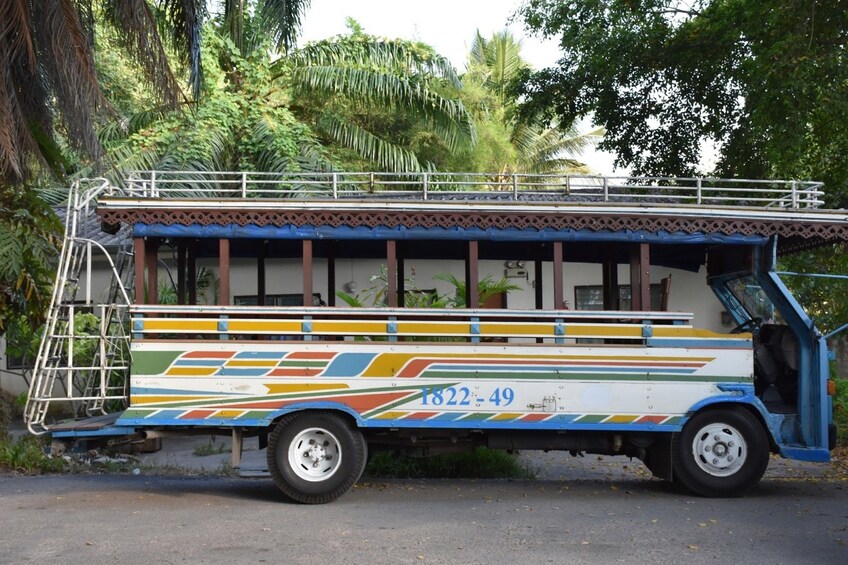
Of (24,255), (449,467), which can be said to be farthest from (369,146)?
(449,467)

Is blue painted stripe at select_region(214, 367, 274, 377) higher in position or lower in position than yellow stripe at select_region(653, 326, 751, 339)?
lower

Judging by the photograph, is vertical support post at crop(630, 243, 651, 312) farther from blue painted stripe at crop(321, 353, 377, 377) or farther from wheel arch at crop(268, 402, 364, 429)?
wheel arch at crop(268, 402, 364, 429)

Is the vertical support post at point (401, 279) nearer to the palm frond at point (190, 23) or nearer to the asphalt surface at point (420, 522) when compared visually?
the asphalt surface at point (420, 522)

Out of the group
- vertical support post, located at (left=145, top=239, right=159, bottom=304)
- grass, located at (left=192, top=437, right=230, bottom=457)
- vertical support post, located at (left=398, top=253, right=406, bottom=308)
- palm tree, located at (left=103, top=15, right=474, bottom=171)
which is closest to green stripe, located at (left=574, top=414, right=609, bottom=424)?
vertical support post, located at (left=398, top=253, right=406, bottom=308)

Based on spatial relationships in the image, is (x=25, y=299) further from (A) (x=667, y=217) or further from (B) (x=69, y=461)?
Result: (A) (x=667, y=217)

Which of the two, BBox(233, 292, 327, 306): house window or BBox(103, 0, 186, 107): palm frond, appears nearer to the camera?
BBox(103, 0, 186, 107): palm frond

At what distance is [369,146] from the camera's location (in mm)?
19375

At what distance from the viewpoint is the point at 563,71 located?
1642 centimetres

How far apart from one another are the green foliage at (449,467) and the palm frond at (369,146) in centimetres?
943

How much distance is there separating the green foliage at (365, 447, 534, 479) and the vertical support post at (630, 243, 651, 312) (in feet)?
8.17

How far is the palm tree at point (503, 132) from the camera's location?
95.8 ft

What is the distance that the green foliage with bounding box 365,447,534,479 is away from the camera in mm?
10758

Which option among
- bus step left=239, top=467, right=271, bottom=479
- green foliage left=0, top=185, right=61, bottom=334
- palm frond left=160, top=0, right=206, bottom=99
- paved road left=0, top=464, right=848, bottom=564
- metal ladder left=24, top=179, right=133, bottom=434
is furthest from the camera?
palm frond left=160, top=0, right=206, bottom=99

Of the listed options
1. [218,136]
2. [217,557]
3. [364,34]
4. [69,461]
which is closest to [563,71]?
[364,34]
